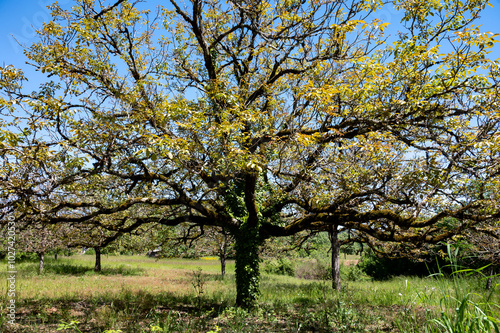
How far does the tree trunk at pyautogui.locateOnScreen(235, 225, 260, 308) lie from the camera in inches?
347

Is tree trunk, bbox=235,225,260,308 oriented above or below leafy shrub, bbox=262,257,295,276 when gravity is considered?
above

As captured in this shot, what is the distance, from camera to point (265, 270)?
121ft

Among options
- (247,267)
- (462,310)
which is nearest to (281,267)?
(247,267)

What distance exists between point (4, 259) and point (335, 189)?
3851 cm

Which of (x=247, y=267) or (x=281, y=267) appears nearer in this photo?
(x=247, y=267)

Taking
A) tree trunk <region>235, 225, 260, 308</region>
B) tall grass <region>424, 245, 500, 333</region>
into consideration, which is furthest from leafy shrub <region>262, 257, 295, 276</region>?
tall grass <region>424, 245, 500, 333</region>

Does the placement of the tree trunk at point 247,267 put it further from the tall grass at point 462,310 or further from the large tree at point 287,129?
the tall grass at point 462,310

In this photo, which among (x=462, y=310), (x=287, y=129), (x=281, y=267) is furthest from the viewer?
(x=281, y=267)

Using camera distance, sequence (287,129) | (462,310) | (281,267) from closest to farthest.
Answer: (462,310), (287,129), (281,267)

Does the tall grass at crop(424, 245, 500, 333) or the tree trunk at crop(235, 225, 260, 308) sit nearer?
the tall grass at crop(424, 245, 500, 333)

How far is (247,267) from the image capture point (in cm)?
889

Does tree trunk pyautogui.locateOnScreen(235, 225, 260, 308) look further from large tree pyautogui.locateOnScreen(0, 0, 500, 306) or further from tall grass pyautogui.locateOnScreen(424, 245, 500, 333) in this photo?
tall grass pyautogui.locateOnScreen(424, 245, 500, 333)

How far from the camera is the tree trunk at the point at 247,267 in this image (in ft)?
28.9

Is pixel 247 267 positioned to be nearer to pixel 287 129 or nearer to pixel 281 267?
pixel 287 129
